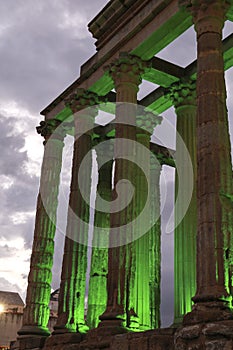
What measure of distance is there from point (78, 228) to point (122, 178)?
506 centimetres

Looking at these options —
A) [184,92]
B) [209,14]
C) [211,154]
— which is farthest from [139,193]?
[209,14]

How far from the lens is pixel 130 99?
983 inches

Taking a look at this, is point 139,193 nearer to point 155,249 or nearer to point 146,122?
point 146,122

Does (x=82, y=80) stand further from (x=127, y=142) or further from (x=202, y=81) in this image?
(x=202, y=81)

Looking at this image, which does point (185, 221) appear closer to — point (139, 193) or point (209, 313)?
point (139, 193)

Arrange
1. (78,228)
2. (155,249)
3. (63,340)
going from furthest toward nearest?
(155,249)
(78,228)
(63,340)

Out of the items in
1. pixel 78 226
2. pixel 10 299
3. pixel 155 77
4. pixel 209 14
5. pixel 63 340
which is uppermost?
pixel 155 77

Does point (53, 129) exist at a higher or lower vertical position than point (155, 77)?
lower

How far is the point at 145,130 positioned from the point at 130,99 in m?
6.27

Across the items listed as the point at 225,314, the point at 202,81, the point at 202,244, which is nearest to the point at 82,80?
the point at 202,81

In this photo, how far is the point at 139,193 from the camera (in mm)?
29016

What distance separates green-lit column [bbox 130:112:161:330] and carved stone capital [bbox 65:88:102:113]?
351cm

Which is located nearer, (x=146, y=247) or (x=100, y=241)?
(x=146, y=247)

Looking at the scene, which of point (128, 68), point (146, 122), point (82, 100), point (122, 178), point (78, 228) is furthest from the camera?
point (146, 122)
